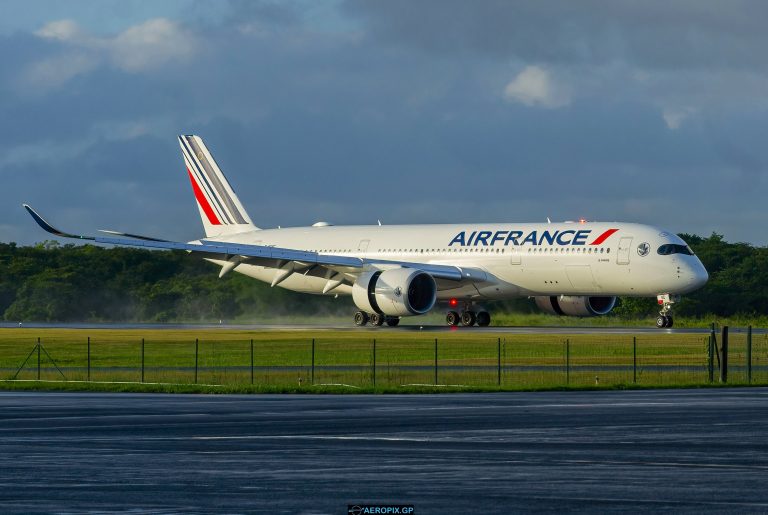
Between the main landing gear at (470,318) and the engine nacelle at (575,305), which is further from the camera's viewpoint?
the main landing gear at (470,318)

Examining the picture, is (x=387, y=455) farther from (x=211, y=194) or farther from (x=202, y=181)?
(x=202, y=181)

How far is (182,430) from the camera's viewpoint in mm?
27281

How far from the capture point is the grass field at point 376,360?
45062mm

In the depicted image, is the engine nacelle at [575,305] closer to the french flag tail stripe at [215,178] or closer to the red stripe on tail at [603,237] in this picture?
the red stripe on tail at [603,237]

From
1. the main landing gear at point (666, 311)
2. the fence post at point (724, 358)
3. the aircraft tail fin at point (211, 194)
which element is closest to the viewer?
the fence post at point (724, 358)

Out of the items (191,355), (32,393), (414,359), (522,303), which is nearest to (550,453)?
(32,393)

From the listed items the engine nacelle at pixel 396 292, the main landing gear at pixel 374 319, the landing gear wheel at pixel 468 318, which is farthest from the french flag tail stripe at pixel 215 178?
the engine nacelle at pixel 396 292

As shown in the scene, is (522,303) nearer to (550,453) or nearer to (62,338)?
(62,338)

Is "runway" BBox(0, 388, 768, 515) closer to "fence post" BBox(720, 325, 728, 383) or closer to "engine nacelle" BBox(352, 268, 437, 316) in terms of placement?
"fence post" BBox(720, 325, 728, 383)

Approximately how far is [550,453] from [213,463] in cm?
495

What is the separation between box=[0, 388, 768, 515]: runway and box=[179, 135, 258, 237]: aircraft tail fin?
5585 centimetres

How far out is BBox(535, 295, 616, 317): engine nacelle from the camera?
76.9m

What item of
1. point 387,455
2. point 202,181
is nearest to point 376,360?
point 387,455

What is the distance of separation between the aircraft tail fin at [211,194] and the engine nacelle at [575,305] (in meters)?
21.2
